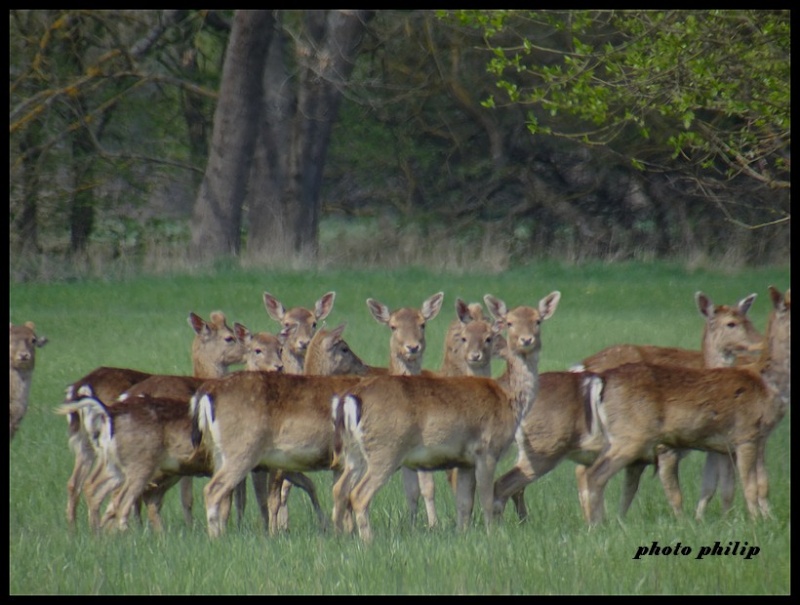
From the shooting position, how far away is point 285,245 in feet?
81.1

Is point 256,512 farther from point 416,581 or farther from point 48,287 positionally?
point 48,287

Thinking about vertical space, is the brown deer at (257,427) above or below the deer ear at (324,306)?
below

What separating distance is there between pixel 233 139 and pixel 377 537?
17712 millimetres

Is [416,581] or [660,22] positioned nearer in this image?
[416,581]

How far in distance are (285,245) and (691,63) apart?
551 inches

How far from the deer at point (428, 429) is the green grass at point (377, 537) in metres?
0.31

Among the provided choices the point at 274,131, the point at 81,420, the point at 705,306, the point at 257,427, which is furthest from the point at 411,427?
the point at 274,131

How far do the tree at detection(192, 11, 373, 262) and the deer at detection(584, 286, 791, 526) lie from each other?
1503 cm

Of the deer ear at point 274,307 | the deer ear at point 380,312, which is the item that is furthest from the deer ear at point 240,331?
the deer ear at point 380,312

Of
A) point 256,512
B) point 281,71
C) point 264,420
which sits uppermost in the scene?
point 281,71

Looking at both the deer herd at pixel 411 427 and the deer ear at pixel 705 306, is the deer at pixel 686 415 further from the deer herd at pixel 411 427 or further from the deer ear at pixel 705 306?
the deer ear at pixel 705 306

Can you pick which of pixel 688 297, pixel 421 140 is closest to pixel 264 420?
pixel 688 297

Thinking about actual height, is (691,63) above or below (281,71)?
below

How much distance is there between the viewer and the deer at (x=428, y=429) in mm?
8219
